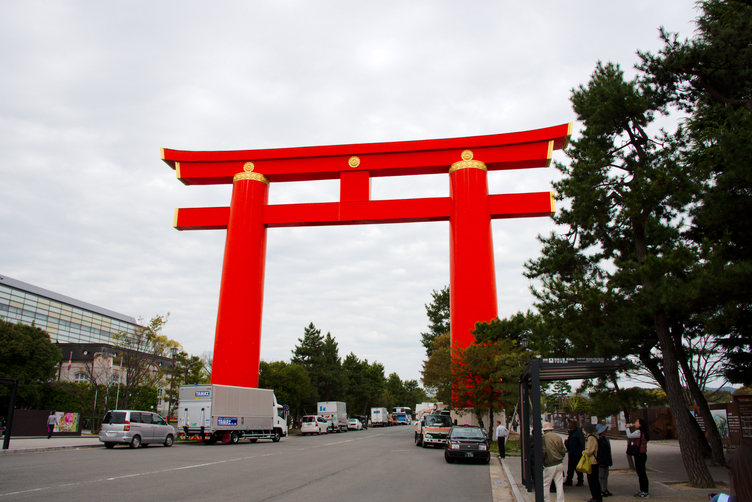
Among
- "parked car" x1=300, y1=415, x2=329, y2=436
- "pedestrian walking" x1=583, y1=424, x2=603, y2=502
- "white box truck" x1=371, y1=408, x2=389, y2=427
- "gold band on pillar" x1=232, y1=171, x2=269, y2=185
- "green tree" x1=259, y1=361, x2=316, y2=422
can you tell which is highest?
"gold band on pillar" x1=232, y1=171, x2=269, y2=185

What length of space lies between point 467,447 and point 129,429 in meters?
14.5

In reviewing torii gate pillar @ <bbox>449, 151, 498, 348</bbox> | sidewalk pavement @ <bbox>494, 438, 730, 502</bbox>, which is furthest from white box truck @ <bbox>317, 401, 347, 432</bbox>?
sidewalk pavement @ <bbox>494, 438, 730, 502</bbox>

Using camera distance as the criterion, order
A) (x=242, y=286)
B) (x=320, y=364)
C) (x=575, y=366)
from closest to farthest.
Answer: (x=575, y=366) → (x=242, y=286) → (x=320, y=364)

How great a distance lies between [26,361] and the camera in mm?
38531

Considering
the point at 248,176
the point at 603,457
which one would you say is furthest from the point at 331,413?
the point at 603,457

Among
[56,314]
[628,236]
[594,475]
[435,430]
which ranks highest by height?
[56,314]

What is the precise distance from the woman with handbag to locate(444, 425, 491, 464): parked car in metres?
7.45

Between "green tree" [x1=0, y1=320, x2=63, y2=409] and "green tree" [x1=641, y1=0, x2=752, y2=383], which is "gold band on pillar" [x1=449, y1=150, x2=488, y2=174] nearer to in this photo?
"green tree" [x1=641, y1=0, x2=752, y2=383]

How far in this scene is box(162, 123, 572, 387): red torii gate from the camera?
29.6m

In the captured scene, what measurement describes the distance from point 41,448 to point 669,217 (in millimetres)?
23859

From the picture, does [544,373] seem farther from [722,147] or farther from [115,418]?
[115,418]

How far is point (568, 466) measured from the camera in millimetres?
12320

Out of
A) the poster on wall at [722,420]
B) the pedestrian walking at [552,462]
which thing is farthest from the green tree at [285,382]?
the pedestrian walking at [552,462]

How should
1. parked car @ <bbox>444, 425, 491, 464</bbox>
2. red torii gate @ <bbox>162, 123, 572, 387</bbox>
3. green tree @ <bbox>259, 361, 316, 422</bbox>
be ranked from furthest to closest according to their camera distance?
green tree @ <bbox>259, 361, 316, 422</bbox>
red torii gate @ <bbox>162, 123, 572, 387</bbox>
parked car @ <bbox>444, 425, 491, 464</bbox>
